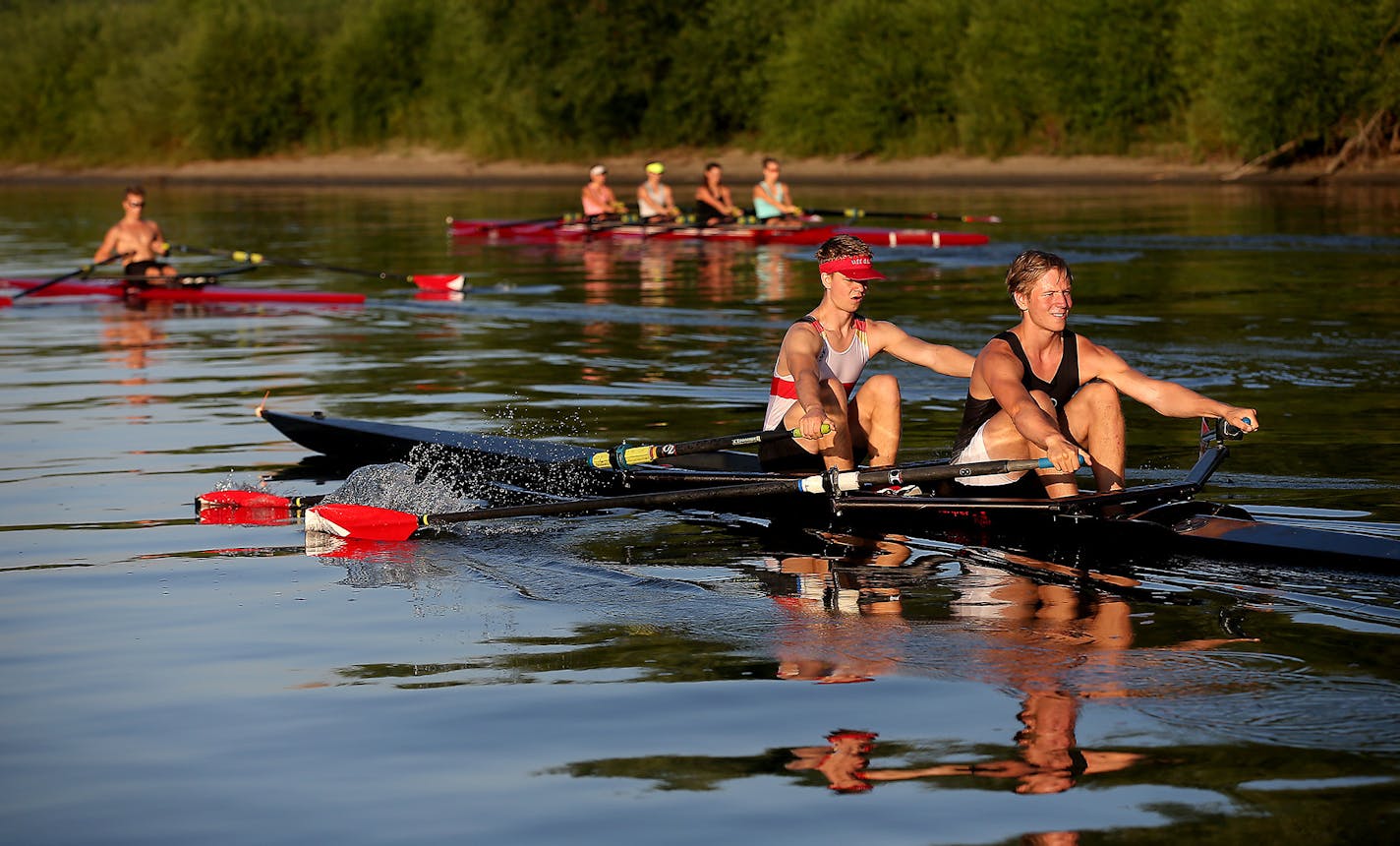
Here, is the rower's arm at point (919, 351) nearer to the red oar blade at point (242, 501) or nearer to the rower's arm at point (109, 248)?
the red oar blade at point (242, 501)

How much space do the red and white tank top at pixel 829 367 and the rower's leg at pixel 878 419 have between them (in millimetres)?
94

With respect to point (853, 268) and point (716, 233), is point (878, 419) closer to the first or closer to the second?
point (853, 268)

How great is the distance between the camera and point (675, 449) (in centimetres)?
824

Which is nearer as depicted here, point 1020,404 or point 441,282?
point 1020,404

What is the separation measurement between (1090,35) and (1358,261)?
2293cm

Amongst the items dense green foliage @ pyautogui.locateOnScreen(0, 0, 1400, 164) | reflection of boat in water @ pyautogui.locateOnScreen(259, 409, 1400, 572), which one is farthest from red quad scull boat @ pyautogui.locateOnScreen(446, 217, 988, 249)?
reflection of boat in water @ pyautogui.locateOnScreen(259, 409, 1400, 572)

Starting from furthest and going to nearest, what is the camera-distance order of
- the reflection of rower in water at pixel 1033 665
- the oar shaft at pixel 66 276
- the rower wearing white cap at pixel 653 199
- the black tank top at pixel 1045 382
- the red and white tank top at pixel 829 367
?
the rower wearing white cap at pixel 653 199 < the oar shaft at pixel 66 276 < the red and white tank top at pixel 829 367 < the black tank top at pixel 1045 382 < the reflection of rower in water at pixel 1033 665

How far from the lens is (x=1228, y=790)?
476 cm

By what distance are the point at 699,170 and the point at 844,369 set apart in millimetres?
44443

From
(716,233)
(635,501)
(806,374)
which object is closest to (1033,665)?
(806,374)

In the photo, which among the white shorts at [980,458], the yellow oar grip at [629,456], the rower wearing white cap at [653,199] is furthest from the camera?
the rower wearing white cap at [653,199]

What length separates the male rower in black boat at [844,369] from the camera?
823 centimetres

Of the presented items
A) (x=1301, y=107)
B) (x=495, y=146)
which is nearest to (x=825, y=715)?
(x=1301, y=107)

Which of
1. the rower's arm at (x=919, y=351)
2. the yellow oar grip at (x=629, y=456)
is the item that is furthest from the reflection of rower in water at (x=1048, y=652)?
the yellow oar grip at (x=629, y=456)
